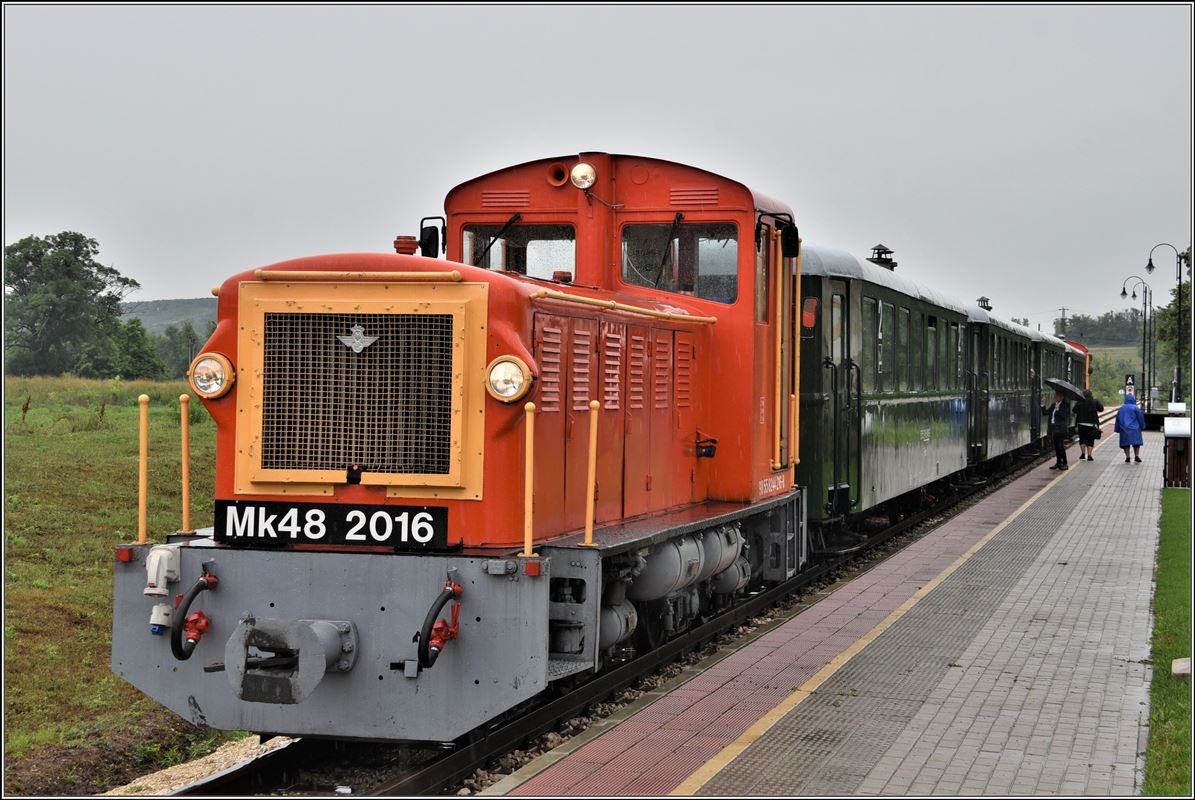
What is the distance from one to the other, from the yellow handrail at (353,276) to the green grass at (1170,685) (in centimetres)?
424

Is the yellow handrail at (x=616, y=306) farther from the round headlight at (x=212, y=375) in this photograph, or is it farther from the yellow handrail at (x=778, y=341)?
the round headlight at (x=212, y=375)

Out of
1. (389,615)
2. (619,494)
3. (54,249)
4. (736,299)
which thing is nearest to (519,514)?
(389,615)

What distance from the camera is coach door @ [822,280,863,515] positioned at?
42.9 feet

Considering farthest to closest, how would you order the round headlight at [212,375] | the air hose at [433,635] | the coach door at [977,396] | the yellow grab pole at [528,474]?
the coach door at [977,396] < the round headlight at [212,375] < the yellow grab pole at [528,474] < the air hose at [433,635]

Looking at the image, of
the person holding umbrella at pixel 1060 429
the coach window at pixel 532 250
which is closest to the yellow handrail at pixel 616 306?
the coach window at pixel 532 250

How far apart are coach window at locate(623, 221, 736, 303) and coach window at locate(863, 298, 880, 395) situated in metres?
5.09

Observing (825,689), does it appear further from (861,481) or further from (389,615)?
(861,481)

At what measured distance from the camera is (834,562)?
14000mm

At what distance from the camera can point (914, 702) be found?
773 centimetres

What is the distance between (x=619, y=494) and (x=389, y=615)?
2.38m

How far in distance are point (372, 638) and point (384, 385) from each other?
4.22ft

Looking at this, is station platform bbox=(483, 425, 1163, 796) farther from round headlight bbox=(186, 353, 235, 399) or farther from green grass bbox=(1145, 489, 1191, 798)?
round headlight bbox=(186, 353, 235, 399)

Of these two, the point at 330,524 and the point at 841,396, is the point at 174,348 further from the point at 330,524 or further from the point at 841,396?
the point at 330,524

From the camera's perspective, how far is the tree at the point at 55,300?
79.2ft
